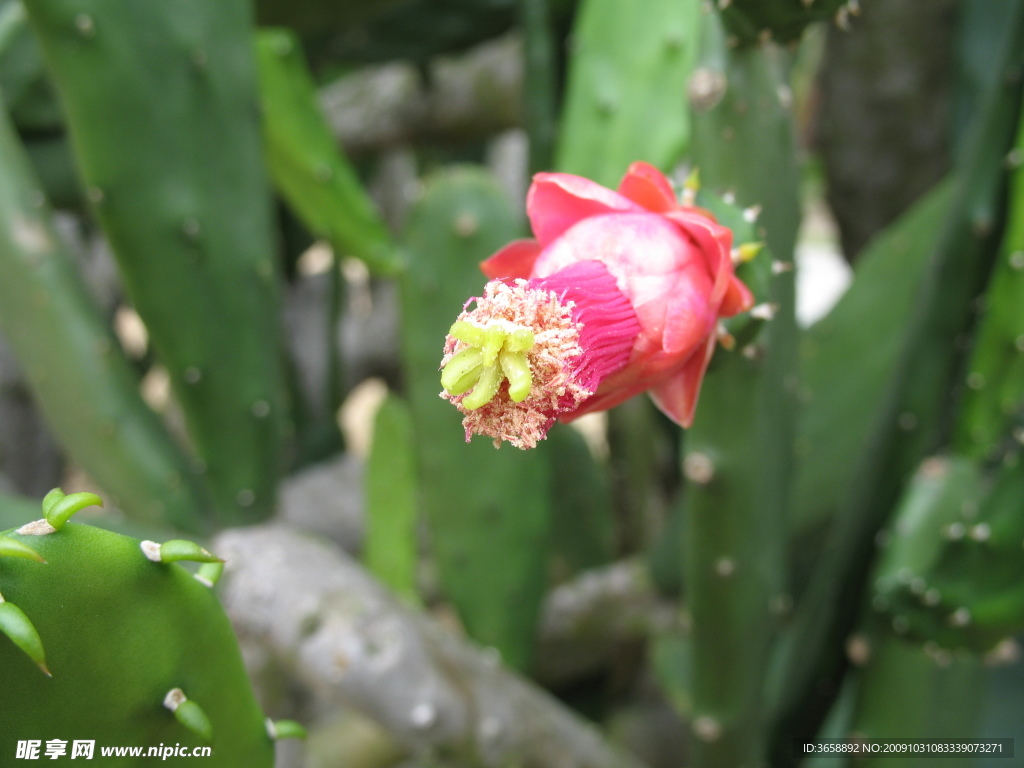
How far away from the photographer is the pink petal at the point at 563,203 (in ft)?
1.21

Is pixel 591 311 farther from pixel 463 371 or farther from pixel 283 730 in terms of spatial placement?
pixel 283 730

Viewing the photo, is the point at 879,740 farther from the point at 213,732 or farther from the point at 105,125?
the point at 105,125

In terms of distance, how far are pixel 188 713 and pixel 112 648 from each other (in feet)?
0.14

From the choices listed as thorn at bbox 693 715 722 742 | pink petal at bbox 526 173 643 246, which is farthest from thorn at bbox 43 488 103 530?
thorn at bbox 693 715 722 742

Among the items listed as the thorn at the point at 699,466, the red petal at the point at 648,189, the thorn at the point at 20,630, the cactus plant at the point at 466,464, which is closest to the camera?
the thorn at the point at 20,630

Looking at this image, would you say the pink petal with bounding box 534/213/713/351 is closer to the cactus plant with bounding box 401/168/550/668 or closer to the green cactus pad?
the green cactus pad

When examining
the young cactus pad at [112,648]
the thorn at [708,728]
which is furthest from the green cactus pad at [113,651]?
the thorn at [708,728]

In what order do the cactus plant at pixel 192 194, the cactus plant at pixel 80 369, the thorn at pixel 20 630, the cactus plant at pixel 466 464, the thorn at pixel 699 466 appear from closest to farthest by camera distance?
the thorn at pixel 20 630
the thorn at pixel 699 466
the cactus plant at pixel 192 194
the cactus plant at pixel 80 369
the cactus plant at pixel 466 464

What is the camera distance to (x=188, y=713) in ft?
1.24

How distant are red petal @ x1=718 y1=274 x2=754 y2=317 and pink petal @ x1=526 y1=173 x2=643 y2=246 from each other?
5cm

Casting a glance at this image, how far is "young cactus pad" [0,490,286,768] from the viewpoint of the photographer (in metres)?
0.33

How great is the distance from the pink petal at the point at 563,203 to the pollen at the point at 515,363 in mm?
70

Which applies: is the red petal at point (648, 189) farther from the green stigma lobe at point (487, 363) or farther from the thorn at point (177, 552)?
the thorn at point (177, 552)

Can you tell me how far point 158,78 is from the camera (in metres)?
0.83
